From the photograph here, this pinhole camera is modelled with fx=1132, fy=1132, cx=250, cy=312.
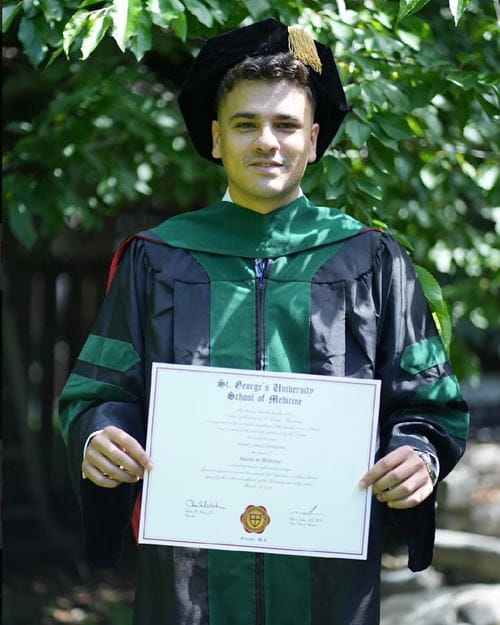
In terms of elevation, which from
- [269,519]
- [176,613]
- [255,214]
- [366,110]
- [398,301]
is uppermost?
[366,110]

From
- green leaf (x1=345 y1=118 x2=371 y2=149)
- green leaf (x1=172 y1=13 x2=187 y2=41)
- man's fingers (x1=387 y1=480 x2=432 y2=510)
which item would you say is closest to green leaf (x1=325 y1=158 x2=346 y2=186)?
green leaf (x1=345 y1=118 x2=371 y2=149)

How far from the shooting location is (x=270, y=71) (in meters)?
2.47

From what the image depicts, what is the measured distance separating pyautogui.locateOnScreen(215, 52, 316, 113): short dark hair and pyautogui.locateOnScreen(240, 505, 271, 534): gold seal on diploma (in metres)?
0.92

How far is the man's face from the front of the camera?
2461mm

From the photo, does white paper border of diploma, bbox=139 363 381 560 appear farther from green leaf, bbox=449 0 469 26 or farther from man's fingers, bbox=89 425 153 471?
green leaf, bbox=449 0 469 26

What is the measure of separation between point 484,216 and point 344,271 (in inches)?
125

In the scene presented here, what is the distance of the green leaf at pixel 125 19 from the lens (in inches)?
107

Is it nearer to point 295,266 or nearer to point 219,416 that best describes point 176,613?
point 219,416

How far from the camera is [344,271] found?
246cm

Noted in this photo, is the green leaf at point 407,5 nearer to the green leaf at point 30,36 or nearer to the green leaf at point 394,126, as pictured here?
the green leaf at point 394,126

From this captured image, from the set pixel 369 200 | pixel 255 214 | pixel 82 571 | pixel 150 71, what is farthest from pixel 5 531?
A: pixel 255 214

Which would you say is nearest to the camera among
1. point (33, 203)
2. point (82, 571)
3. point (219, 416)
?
point (219, 416)

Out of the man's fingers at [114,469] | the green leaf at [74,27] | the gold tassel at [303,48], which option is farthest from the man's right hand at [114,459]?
the green leaf at [74,27]

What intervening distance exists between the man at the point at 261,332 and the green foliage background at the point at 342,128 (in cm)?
38
